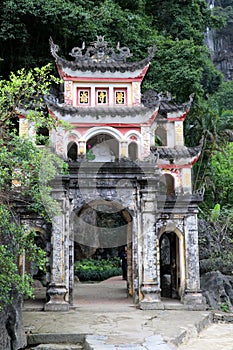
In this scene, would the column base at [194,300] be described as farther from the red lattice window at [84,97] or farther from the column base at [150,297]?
the red lattice window at [84,97]

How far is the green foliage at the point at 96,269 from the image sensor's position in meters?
23.3

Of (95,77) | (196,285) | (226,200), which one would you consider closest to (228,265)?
(196,285)

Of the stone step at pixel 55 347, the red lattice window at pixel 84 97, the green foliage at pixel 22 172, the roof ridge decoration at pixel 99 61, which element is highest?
the roof ridge decoration at pixel 99 61

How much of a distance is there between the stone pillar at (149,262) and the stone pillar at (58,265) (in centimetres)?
230

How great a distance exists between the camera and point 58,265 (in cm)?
1272

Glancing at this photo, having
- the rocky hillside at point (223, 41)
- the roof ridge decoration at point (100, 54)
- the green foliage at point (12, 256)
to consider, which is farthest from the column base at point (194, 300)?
the rocky hillside at point (223, 41)

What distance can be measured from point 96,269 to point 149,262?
11.7m

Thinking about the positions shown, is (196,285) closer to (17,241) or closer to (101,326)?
(101,326)

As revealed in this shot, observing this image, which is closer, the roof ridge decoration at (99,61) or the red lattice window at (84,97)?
the roof ridge decoration at (99,61)

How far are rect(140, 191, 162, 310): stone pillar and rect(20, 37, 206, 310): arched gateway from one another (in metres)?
0.03

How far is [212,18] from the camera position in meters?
28.4

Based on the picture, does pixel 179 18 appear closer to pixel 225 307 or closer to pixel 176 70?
pixel 176 70

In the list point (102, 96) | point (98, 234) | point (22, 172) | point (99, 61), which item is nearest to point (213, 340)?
point (22, 172)

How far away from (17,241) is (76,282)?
14288mm
